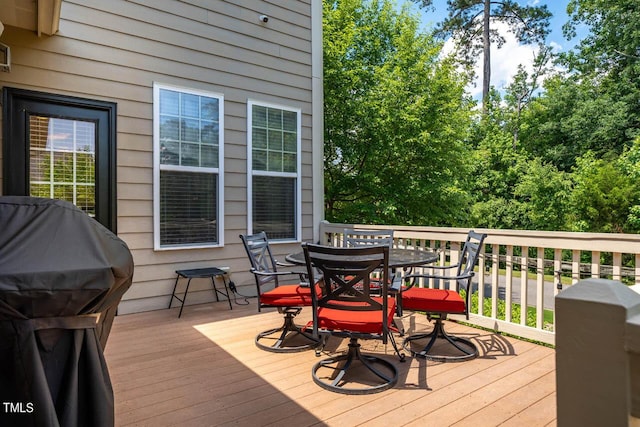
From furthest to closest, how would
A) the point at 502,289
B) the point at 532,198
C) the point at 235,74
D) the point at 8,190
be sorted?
the point at 532,198 → the point at 502,289 → the point at 235,74 → the point at 8,190

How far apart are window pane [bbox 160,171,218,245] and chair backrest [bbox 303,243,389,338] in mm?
2630

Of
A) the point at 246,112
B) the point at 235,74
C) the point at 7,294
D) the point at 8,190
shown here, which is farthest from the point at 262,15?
the point at 7,294

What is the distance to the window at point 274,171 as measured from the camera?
17.4 feet

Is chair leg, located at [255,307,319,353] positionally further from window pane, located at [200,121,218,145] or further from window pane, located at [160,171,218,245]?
window pane, located at [200,121,218,145]

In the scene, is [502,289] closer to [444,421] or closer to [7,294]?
[444,421]

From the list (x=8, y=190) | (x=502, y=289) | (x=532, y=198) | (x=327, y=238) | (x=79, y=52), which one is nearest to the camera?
(x=8, y=190)

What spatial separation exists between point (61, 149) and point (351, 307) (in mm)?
3473

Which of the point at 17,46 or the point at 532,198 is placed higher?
the point at 17,46

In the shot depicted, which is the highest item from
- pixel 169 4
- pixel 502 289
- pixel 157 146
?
pixel 169 4

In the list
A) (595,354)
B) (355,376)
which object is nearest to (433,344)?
(355,376)

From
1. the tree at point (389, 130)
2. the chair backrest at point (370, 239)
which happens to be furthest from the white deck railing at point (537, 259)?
the tree at point (389, 130)

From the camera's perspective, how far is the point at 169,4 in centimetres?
468

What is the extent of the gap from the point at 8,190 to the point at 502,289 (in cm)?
844

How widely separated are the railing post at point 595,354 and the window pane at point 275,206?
4802 millimetres
